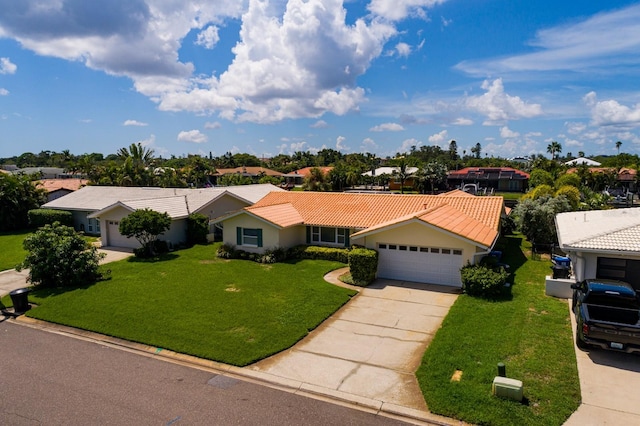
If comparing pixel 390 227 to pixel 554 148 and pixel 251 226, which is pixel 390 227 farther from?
pixel 554 148

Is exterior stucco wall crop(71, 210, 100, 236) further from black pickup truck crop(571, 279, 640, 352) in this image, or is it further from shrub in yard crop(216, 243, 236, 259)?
black pickup truck crop(571, 279, 640, 352)

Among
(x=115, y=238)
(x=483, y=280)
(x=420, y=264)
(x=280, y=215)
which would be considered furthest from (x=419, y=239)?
(x=115, y=238)

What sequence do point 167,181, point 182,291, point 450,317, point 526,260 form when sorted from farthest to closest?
point 167,181 < point 526,260 < point 182,291 < point 450,317

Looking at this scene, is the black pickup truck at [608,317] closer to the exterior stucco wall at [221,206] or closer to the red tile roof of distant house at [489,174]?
the exterior stucco wall at [221,206]

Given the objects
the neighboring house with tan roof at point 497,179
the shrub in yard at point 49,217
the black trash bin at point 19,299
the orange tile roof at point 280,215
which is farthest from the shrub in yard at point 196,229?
the neighboring house with tan roof at point 497,179

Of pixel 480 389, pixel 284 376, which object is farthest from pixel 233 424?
pixel 480 389

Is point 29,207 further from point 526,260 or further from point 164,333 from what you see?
point 526,260
